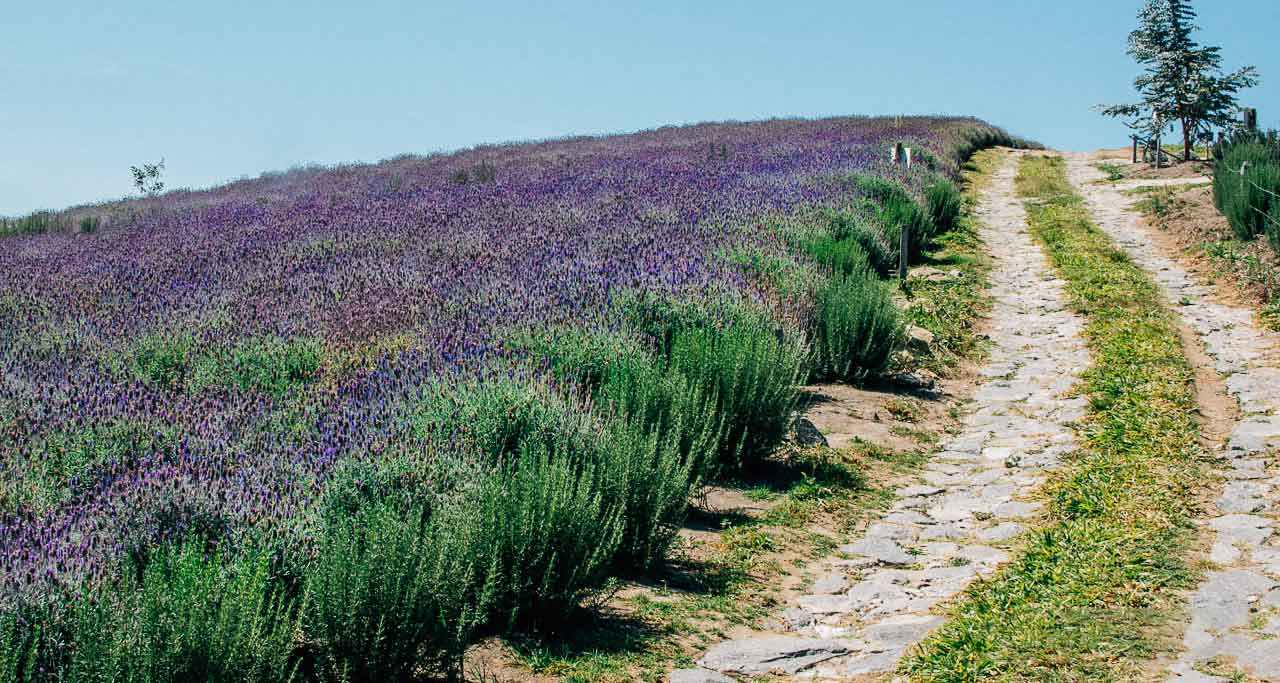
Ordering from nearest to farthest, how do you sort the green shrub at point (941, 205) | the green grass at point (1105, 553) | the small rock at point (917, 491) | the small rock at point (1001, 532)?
the green grass at point (1105, 553), the small rock at point (1001, 532), the small rock at point (917, 491), the green shrub at point (941, 205)

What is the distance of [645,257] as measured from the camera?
9.21 meters

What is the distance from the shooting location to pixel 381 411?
5129 millimetres

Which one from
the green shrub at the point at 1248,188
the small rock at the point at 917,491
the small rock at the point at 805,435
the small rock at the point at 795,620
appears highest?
the green shrub at the point at 1248,188

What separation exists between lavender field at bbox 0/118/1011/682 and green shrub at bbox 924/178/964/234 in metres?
3.64

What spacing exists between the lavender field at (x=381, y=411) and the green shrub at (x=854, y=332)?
0.03m

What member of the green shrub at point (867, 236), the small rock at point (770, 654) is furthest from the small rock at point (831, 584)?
the green shrub at point (867, 236)

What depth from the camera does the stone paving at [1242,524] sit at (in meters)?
4.00

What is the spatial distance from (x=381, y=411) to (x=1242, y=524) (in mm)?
4472

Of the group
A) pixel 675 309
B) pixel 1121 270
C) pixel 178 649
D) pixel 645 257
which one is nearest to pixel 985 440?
pixel 675 309

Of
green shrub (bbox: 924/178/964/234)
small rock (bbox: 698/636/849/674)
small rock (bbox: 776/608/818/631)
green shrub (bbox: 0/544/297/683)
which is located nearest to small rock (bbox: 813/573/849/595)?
small rock (bbox: 776/608/818/631)

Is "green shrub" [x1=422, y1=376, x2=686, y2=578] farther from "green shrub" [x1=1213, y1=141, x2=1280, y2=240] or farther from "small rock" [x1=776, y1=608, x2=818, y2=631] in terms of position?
"green shrub" [x1=1213, y1=141, x2=1280, y2=240]

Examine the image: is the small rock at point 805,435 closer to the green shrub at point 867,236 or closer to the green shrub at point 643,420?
the green shrub at point 643,420

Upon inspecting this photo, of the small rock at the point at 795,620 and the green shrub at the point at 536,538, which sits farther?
the small rock at the point at 795,620

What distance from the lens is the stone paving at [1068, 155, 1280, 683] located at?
13.1ft
